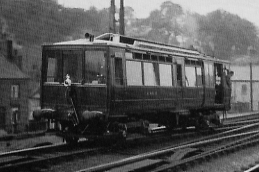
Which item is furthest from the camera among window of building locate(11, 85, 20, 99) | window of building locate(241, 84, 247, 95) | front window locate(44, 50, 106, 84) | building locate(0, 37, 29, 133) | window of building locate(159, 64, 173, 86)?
window of building locate(241, 84, 247, 95)

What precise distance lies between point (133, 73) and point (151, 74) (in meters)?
0.94

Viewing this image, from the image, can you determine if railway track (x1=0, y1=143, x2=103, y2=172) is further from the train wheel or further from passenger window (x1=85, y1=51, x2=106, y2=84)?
passenger window (x1=85, y1=51, x2=106, y2=84)

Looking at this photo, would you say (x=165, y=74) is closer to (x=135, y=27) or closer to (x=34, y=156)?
(x=34, y=156)

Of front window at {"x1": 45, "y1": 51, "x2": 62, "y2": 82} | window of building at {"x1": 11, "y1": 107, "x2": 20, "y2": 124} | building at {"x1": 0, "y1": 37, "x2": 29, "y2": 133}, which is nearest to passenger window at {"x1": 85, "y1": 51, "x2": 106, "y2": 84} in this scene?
front window at {"x1": 45, "y1": 51, "x2": 62, "y2": 82}

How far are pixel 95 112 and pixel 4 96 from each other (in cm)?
3478

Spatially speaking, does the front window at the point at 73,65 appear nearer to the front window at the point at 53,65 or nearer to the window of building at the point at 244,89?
the front window at the point at 53,65

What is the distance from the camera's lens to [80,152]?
10.5 meters

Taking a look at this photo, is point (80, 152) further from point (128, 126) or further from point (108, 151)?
point (128, 126)

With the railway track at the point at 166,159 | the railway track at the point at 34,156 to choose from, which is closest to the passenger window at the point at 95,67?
the railway track at the point at 34,156

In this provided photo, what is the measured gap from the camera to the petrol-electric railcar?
11219 millimetres

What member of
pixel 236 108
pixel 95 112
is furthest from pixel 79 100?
pixel 236 108

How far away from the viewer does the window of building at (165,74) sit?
13.2m

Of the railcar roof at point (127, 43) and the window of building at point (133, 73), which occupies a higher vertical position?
the railcar roof at point (127, 43)

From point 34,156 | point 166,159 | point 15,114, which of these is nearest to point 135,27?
point 15,114
